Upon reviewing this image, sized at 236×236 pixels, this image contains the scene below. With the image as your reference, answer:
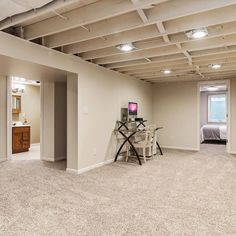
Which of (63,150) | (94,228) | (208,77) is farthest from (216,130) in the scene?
(94,228)

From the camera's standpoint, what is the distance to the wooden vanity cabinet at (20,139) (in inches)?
240

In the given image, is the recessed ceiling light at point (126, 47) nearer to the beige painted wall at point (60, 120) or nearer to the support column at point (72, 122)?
the support column at point (72, 122)

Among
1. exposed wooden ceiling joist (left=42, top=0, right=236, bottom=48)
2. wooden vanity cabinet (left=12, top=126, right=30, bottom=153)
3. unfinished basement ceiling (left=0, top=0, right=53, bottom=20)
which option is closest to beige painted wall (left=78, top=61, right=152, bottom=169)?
exposed wooden ceiling joist (left=42, top=0, right=236, bottom=48)

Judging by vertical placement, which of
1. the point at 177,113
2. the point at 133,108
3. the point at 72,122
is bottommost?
the point at 72,122

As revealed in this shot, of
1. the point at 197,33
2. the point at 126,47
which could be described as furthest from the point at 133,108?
the point at 197,33

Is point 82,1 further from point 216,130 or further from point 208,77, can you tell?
point 216,130

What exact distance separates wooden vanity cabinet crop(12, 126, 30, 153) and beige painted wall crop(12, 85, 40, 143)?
1.20 metres

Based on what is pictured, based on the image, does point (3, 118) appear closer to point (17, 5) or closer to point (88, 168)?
point (88, 168)

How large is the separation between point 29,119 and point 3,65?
4454 mm

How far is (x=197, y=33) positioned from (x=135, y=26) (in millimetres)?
826

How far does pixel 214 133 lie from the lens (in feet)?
27.2

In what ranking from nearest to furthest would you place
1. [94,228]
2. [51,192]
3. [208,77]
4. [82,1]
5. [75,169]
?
[94,228] < [82,1] < [51,192] < [75,169] < [208,77]

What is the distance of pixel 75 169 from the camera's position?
4.15 metres

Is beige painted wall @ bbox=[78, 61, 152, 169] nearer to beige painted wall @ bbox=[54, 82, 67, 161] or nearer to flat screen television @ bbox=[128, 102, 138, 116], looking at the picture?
flat screen television @ bbox=[128, 102, 138, 116]
